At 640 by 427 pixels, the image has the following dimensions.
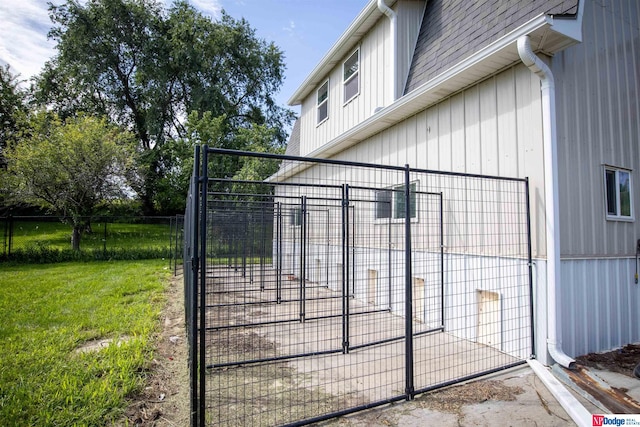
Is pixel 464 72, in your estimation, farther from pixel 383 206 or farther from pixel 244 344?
pixel 244 344

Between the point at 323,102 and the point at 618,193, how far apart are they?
6.81 m

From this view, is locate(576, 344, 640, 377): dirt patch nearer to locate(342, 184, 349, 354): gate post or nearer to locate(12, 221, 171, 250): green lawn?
locate(342, 184, 349, 354): gate post

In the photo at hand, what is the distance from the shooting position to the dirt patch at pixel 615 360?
11.5 ft

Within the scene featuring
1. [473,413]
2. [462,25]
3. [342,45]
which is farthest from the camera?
[342,45]

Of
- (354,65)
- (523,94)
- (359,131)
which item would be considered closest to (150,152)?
(354,65)

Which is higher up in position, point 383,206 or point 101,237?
point 383,206

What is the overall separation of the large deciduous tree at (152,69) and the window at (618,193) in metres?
16.0

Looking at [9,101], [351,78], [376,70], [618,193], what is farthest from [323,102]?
[9,101]

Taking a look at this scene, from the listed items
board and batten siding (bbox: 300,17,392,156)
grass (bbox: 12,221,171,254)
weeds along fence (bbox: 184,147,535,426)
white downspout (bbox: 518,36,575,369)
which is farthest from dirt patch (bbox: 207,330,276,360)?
grass (bbox: 12,221,171,254)

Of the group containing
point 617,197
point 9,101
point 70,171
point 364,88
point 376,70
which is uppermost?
point 9,101

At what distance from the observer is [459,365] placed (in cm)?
354

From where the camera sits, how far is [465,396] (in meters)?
2.88

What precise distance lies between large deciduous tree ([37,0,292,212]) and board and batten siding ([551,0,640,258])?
15646mm

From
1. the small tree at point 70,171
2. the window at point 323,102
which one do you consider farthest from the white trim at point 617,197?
A: the small tree at point 70,171
